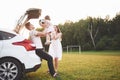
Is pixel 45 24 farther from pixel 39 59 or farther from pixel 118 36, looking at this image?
pixel 118 36

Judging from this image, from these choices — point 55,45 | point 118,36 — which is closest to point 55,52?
point 55,45

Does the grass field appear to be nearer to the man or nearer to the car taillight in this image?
the man

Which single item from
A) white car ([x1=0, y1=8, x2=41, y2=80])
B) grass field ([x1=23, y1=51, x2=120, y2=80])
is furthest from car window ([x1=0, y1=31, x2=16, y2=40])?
grass field ([x1=23, y1=51, x2=120, y2=80])

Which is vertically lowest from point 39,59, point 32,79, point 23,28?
point 32,79

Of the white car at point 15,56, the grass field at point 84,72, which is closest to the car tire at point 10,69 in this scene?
the white car at point 15,56

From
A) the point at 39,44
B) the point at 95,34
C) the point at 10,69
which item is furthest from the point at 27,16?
the point at 95,34

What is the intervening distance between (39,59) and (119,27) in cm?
6415

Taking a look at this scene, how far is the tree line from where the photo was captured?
6993 cm

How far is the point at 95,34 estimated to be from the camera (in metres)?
77.4

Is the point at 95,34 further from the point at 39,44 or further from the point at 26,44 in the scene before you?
the point at 26,44

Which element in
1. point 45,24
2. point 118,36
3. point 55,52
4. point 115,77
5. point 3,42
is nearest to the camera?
point 3,42

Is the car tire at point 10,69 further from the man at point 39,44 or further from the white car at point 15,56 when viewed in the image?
the man at point 39,44

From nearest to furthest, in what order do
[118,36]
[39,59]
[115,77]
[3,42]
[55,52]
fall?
1. [3,42]
2. [39,59]
3. [115,77]
4. [55,52]
5. [118,36]

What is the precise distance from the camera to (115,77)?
1035 cm
